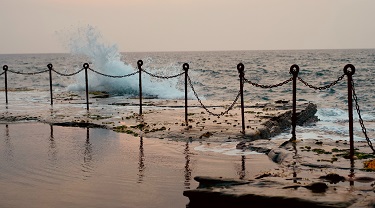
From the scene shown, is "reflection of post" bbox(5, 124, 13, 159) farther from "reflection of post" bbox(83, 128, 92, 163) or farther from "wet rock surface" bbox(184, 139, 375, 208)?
"wet rock surface" bbox(184, 139, 375, 208)

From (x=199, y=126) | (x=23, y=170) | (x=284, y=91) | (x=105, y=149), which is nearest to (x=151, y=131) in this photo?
(x=199, y=126)

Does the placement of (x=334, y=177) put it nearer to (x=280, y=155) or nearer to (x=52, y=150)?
(x=280, y=155)

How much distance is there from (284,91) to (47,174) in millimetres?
28176

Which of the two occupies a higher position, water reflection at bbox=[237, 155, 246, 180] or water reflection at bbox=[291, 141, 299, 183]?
water reflection at bbox=[291, 141, 299, 183]

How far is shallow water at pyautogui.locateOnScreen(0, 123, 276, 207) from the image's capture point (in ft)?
20.7

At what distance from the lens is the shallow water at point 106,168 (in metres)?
6.30

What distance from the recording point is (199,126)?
1230cm

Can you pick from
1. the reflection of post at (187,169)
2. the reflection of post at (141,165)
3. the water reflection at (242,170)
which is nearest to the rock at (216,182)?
the reflection of post at (187,169)

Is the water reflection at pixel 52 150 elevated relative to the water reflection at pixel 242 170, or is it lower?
elevated

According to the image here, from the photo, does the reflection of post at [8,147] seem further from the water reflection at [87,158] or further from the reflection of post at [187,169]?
the reflection of post at [187,169]

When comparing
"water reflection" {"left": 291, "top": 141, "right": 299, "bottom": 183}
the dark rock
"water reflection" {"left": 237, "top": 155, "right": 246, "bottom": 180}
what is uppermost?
the dark rock

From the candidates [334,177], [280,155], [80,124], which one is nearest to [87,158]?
[280,155]

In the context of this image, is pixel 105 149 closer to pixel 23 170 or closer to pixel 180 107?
pixel 23 170

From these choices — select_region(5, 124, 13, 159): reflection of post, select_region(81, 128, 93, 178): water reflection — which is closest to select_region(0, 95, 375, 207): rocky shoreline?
select_region(81, 128, 93, 178): water reflection
